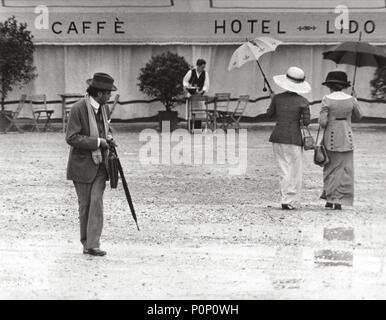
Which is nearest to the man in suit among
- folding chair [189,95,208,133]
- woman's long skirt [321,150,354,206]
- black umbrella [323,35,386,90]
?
woman's long skirt [321,150,354,206]

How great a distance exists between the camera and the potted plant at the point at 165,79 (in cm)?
2173

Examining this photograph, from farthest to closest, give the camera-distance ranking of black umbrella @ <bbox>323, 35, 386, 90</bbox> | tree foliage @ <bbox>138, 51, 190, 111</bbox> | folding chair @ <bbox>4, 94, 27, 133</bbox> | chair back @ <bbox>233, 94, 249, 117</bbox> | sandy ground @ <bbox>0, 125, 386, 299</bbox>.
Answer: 1. chair back @ <bbox>233, 94, 249, 117</bbox>
2. tree foliage @ <bbox>138, 51, 190, 111</bbox>
3. folding chair @ <bbox>4, 94, 27, 133</bbox>
4. black umbrella @ <bbox>323, 35, 386, 90</bbox>
5. sandy ground @ <bbox>0, 125, 386, 299</bbox>

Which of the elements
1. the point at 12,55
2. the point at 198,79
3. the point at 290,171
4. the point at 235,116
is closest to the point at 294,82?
the point at 290,171

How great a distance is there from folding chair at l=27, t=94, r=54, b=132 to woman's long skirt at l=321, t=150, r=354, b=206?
36.4 ft

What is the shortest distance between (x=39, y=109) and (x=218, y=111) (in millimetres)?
4286

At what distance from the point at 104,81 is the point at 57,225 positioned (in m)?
2.07

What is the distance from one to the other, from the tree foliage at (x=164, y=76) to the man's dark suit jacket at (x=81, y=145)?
41.9ft

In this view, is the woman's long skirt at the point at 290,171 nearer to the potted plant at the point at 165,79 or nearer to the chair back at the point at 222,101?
the chair back at the point at 222,101

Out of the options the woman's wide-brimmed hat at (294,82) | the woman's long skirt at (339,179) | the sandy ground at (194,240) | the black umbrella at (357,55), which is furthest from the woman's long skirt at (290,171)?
the black umbrella at (357,55)

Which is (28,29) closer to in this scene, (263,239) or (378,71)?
(378,71)

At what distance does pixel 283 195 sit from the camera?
11617mm

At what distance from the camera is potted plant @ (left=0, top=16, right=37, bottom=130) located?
21.4 meters

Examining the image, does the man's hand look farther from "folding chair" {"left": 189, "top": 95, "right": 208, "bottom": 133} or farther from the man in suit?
"folding chair" {"left": 189, "top": 95, "right": 208, "bottom": 133}

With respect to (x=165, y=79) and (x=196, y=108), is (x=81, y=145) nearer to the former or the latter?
(x=165, y=79)
